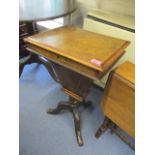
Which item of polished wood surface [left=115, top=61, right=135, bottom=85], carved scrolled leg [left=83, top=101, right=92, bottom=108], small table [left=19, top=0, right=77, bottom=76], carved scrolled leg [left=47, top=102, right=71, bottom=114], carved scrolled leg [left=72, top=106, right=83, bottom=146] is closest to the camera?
polished wood surface [left=115, top=61, right=135, bottom=85]

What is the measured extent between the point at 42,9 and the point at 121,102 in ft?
2.74

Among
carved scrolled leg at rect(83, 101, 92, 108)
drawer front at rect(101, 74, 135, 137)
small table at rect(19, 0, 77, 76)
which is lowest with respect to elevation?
carved scrolled leg at rect(83, 101, 92, 108)

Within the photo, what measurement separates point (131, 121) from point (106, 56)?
1.62ft

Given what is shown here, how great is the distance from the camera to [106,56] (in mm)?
927

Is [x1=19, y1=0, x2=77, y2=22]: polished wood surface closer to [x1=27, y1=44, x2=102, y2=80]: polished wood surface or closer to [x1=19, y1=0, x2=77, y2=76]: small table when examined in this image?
[x1=19, y1=0, x2=77, y2=76]: small table

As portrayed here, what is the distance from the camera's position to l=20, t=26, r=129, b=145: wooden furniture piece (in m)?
0.91

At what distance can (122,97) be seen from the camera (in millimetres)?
1156

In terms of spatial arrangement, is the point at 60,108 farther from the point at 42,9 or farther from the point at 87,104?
the point at 42,9

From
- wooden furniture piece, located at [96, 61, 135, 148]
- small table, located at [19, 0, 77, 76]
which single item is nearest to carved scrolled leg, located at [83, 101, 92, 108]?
wooden furniture piece, located at [96, 61, 135, 148]

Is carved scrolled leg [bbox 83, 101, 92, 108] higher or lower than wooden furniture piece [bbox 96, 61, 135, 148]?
lower

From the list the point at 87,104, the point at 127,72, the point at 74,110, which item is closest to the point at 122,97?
the point at 127,72

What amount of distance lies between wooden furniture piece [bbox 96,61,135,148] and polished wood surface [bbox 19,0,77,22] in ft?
1.89

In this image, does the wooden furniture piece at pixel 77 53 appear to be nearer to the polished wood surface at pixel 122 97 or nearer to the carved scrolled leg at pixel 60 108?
the polished wood surface at pixel 122 97

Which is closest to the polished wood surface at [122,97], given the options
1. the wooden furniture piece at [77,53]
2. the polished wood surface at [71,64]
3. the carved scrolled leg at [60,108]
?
the wooden furniture piece at [77,53]
